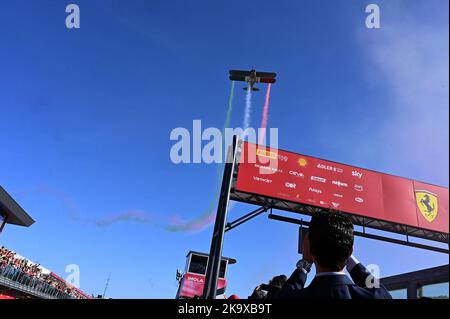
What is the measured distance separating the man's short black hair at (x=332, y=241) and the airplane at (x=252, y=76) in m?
19.2

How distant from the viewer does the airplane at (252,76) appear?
20.0 metres

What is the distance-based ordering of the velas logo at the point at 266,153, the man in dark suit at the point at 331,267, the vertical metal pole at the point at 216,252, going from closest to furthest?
the man in dark suit at the point at 331,267, the vertical metal pole at the point at 216,252, the velas logo at the point at 266,153

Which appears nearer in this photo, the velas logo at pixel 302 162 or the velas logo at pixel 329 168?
the velas logo at pixel 302 162

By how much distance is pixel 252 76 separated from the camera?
20078mm

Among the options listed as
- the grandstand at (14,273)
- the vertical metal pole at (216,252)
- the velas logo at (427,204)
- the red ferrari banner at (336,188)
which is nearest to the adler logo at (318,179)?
the red ferrari banner at (336,188)

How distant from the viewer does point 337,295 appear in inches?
53.7

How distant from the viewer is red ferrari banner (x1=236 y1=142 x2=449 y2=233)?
1339 cm

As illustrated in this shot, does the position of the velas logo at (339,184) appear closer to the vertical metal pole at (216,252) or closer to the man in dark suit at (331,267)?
the vertical metal pole at (216,252)

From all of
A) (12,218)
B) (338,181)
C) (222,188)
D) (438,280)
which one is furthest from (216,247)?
(12,218)

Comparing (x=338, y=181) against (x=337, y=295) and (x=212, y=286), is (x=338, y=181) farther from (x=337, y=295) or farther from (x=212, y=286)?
(x=337, y=295)

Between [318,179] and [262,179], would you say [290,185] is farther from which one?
[318,179]

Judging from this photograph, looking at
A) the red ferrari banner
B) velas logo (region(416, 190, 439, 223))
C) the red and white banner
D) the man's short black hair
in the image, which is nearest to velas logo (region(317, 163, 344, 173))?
the red ferrari banner

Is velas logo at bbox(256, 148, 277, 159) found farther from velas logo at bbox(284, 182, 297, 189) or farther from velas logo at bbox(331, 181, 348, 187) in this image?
velas logo at bbox(331, 181, 348, 187)

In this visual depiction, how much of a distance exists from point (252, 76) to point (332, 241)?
1948 centimetres
